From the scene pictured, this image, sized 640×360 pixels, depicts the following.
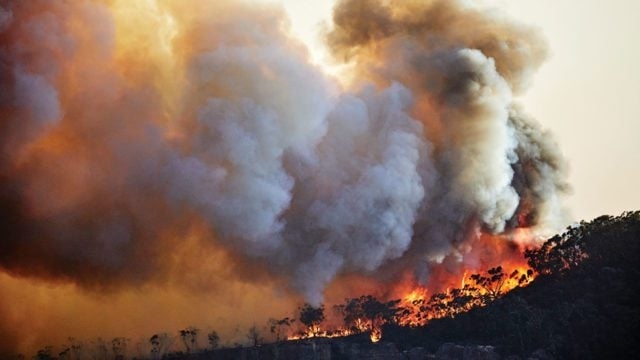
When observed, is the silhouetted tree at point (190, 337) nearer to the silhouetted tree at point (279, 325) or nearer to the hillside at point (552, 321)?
the hillside at point (552, 321)

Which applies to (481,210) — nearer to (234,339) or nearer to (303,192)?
(303,192)

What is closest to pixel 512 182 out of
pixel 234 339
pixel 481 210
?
pixel 481 210

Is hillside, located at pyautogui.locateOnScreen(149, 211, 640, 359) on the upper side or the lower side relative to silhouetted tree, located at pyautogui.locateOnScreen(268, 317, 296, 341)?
lower

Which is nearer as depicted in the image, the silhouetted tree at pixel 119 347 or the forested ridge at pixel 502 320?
the forested ridge at pixel 502 320

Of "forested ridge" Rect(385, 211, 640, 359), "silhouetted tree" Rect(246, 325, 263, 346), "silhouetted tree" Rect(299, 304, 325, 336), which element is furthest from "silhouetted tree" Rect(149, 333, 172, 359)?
"forested ridge" Rect(385, 211, 640, 359)

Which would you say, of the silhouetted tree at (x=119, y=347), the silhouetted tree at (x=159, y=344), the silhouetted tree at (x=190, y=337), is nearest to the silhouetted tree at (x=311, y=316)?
the silhouetted tree at (x=190, y=337)

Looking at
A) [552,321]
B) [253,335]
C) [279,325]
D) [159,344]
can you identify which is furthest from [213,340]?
[552,321]

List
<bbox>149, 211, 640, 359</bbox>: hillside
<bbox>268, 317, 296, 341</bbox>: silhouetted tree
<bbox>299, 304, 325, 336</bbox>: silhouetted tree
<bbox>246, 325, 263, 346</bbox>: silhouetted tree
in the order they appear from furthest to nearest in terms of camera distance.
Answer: <bbox>268, 317, 296, 341</bbox>: silhouetted tree < <bbox>246, 325, 263, 346</bbox>: silhouetted tree < <bbox>299, 304, 325, 336</bbox>: silhouetted tree < <bbox>149, 211, 640, 359</bbox>: hillside

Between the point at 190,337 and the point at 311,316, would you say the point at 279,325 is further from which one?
the point at 190,337

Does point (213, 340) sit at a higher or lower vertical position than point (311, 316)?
lower

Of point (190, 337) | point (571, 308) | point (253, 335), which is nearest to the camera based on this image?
point (571, 308)

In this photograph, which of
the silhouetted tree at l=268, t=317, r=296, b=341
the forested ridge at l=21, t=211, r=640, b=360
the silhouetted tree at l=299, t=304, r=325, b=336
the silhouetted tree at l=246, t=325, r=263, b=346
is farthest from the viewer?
the silhouetted tree at l=268, t=317, r=296, b=341

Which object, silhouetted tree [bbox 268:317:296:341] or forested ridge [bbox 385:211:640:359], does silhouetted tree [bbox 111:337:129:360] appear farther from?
forested ridge [bbox 385:211:640:359]

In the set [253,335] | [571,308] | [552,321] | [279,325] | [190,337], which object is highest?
[279,325]
